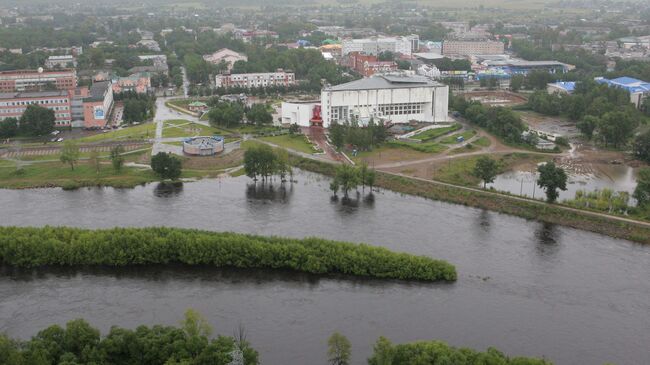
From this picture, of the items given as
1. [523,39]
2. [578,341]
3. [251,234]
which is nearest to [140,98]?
[251,234]

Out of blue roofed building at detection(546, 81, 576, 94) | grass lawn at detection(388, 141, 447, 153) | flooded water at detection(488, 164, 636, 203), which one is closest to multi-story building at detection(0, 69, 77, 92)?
grass lawn at detection(388, 141, 447, 153)

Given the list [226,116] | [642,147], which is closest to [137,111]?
[226,116]

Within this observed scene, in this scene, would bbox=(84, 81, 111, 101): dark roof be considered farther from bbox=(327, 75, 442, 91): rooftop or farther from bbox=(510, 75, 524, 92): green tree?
bbox=(510, 75, 524, 92): green tree

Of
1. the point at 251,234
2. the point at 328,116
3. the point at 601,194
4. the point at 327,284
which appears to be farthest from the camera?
the point at 328,116

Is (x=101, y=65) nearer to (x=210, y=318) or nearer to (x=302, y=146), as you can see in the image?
(x=302, y=146)

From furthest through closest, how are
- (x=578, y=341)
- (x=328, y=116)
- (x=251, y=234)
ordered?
1. (x=328, y=116)
2. (x=251, y=234)
3. (x=578, y=341)
